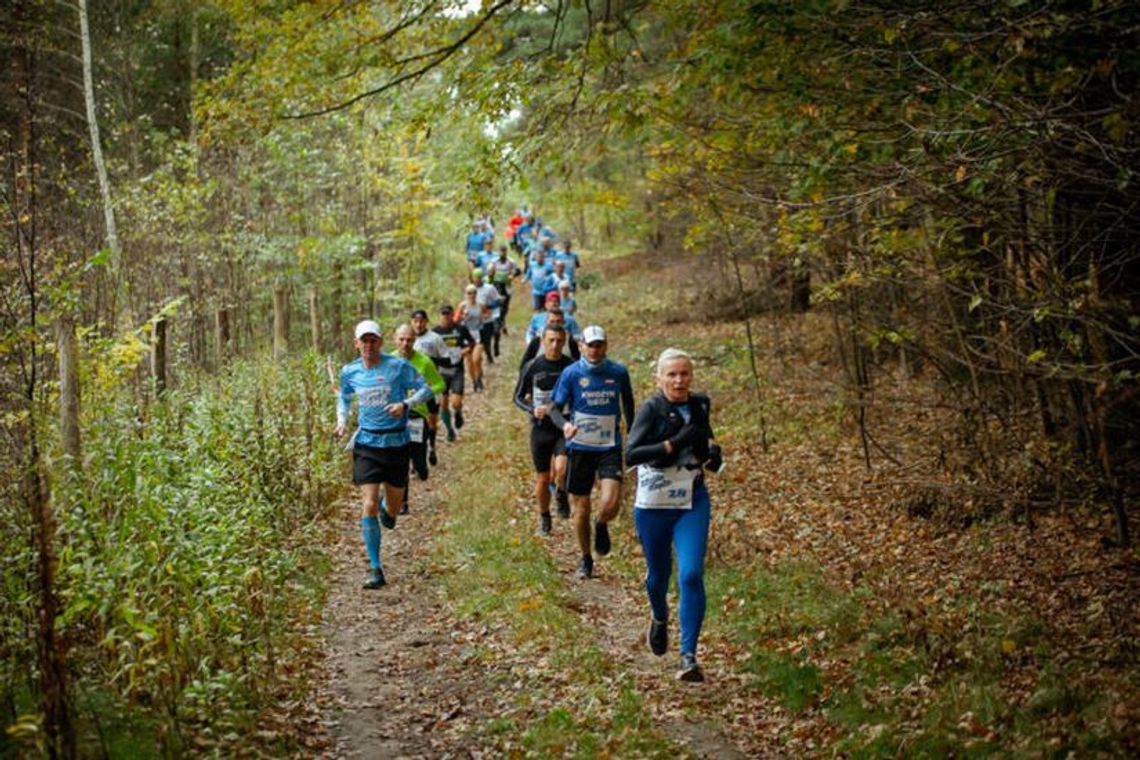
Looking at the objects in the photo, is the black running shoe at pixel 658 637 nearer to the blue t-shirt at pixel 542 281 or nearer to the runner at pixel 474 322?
the runner at pixel 474 322

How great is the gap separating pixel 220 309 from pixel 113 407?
7.47m

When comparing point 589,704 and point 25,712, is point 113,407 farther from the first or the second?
point 589,704

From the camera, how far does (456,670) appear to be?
7.47 meters

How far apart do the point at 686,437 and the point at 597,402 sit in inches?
109

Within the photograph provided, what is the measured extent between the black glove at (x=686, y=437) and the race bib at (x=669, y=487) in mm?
172

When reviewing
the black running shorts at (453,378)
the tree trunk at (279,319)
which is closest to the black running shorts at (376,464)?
the black running shorts at (453,378)

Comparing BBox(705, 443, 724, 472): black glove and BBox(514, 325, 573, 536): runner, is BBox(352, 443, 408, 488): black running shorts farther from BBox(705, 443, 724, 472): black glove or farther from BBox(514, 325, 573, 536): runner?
BBox(705, 443, 724, 472): black glove

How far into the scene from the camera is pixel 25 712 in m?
5.29

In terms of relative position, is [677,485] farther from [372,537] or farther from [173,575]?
[372,537]

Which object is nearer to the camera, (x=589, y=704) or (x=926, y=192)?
(x=589, y=704)

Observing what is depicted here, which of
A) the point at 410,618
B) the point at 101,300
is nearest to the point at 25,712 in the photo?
the point at 410,618

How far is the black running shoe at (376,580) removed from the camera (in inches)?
376

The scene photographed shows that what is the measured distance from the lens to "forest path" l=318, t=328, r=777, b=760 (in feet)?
20.5

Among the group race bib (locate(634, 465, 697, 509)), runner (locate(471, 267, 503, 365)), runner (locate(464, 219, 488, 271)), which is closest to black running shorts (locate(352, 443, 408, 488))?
race bib (locate(634, 465, 697, 509))
